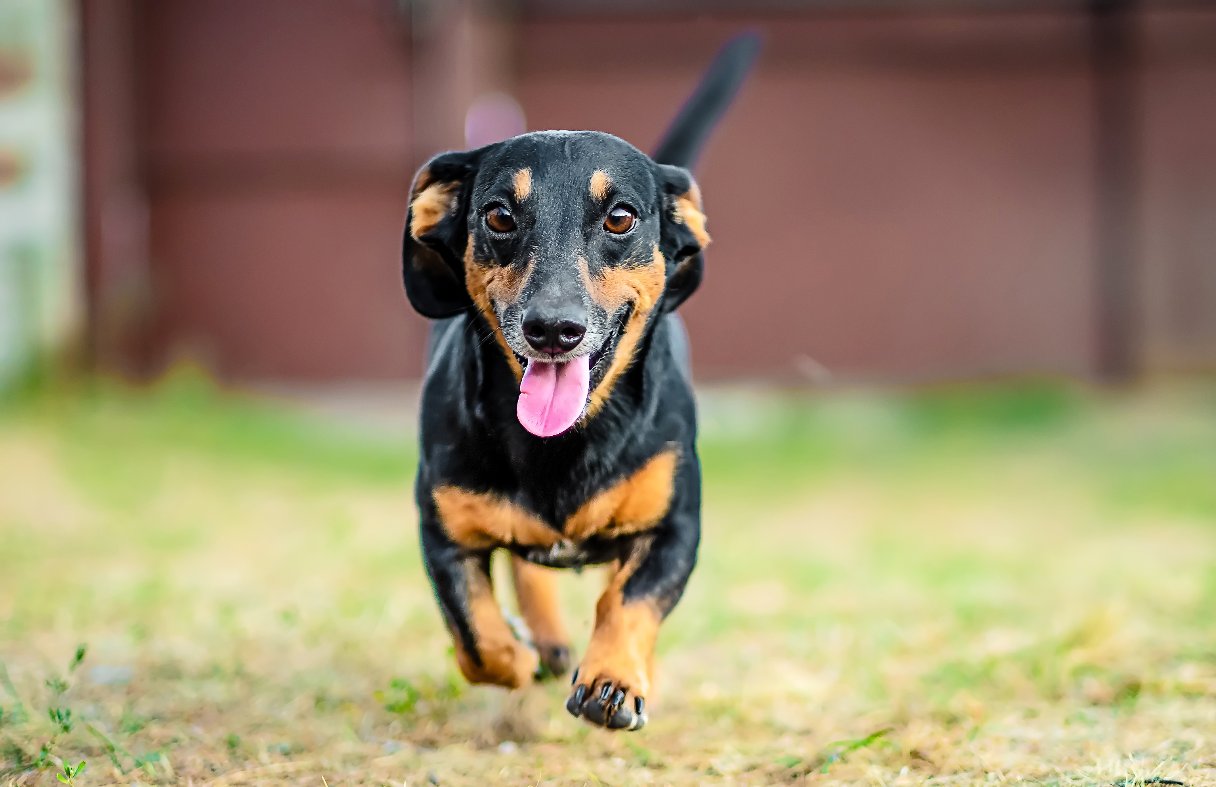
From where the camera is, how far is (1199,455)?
8.11 meters

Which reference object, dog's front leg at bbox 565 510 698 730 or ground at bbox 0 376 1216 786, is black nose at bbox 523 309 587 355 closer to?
dog's front leg at bbox 565 510 698 730

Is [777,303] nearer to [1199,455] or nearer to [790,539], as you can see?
[1199,455]

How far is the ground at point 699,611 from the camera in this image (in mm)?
3096

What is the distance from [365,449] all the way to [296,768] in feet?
17.9

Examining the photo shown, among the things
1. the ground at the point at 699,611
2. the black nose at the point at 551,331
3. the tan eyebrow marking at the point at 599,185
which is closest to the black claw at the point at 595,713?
the ground at the point at 699,611

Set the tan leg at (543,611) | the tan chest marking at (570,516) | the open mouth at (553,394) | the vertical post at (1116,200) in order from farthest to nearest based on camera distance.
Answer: the vertical post at (1116,200) < the tan leg at (543,611) < the tan chest marking at (570,516) < the open mouth at (553,394)

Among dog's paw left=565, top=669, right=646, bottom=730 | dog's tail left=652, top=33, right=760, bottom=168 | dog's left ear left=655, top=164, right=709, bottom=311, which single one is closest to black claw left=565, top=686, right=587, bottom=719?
dog's paw left=565, top=669, right=646, bottom=730

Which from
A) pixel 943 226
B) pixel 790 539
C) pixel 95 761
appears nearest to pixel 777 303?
pixel 943 226

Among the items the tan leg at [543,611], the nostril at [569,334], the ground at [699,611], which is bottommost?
the ground at [699,611]

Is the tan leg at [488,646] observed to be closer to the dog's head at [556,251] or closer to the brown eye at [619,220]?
the dog's head at [556,251]

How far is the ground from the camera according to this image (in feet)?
10.2

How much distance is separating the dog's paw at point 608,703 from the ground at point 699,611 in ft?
0.63

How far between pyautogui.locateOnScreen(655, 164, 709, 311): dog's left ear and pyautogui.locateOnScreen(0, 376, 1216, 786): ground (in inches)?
39.9

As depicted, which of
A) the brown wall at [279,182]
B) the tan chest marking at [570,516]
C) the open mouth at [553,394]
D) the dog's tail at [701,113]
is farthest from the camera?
the brown wall at [279,182]
